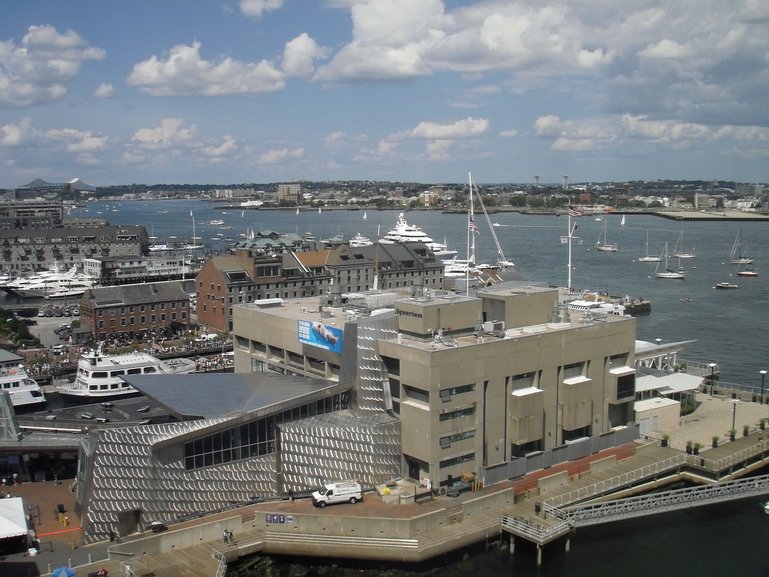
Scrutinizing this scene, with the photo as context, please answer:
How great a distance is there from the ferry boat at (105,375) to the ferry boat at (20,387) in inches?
50.9

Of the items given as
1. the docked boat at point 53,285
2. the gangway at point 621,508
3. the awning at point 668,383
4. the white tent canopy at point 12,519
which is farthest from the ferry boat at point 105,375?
the docked boat at point 53,285

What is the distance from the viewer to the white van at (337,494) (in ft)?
74.2

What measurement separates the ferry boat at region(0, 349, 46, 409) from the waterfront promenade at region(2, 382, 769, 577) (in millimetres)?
13093

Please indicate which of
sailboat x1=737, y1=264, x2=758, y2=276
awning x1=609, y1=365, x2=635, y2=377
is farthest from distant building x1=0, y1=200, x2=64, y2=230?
awning x1=609, y1=365, x2=635, y2=377

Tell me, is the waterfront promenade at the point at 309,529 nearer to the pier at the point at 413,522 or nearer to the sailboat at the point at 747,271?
the pier at the point at 413,522

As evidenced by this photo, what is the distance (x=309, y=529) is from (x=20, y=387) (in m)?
21.3

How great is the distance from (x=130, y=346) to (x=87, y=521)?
29060mm

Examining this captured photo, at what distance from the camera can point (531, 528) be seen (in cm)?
2188

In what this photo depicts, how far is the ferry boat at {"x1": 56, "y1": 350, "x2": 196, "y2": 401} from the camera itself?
124 feet

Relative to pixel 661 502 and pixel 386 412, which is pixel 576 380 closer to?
pixel 661 502

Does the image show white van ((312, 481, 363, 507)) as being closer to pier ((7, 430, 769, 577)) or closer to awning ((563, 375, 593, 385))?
pier ((7, 430, 769, 577))

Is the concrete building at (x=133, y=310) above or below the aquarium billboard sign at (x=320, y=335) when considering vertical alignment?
below

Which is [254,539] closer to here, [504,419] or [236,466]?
[236,466]

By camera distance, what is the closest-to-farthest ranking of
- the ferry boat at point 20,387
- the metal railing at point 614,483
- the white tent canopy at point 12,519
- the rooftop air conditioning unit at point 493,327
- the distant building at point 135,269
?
the white tent canopy at point 12,519 → the metal railing at point 614,483 → the rooftop air conditioning unit at point 493,327 → the ferry boat at point 20,387 → the distant building at point 135,269
